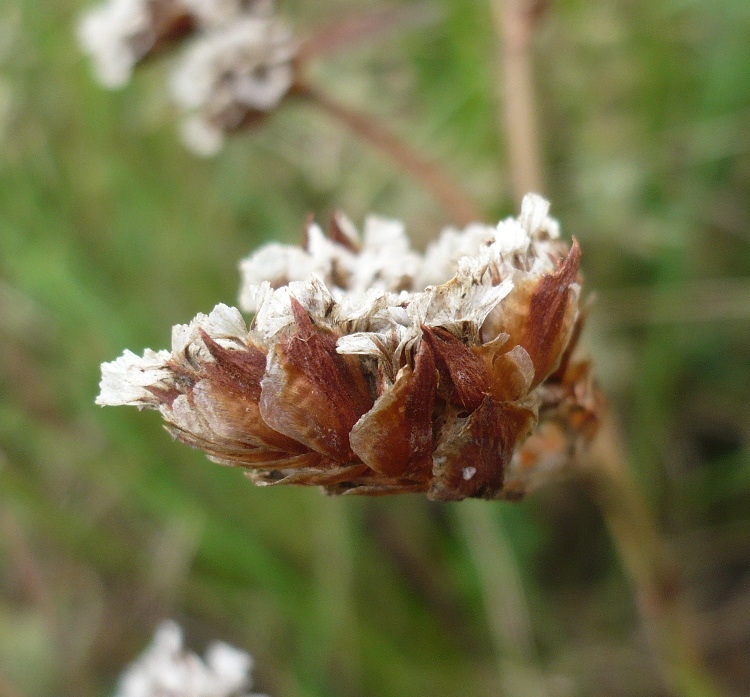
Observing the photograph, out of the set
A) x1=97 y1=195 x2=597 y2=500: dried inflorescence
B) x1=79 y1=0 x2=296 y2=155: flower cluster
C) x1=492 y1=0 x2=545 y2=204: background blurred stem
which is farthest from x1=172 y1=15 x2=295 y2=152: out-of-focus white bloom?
x1=97 y1=195 x2=597 y2=500: dried inflorescence

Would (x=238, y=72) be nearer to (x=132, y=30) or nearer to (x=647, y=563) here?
(x=132, y=30)

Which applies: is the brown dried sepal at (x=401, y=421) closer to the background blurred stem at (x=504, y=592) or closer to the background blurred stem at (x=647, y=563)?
the background blurred stem at (x=647, y=563)

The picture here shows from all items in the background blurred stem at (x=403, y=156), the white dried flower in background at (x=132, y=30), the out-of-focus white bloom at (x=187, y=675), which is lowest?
the out-of-focus white bloom at (x=187, y=675)

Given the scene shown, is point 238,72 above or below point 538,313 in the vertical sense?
above

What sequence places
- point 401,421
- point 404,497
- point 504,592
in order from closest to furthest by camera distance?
1. point 401,421
2. point 504,592
3. point 404,497

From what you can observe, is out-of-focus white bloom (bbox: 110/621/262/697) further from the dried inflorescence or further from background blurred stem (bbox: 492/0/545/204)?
background blurred stem (bbox: 492/0/545/204)

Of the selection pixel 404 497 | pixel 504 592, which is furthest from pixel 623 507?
pixel 404 497

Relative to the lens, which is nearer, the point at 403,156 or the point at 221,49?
the point at 221,49

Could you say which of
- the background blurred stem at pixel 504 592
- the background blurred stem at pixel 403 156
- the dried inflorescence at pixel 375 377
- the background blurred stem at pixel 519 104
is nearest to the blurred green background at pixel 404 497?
the background blurred stem at pixel 504 592
